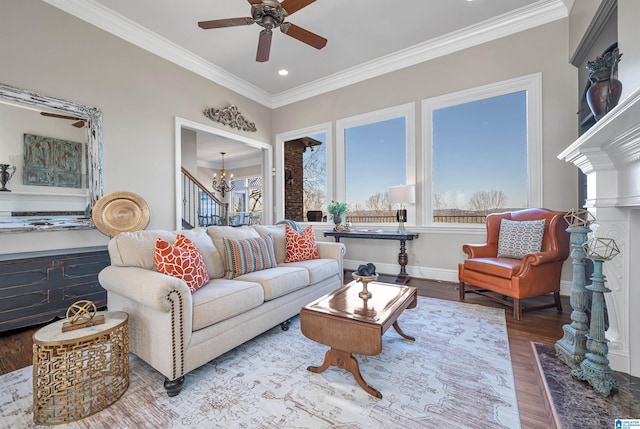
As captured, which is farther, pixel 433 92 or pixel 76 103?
pixel 433 92

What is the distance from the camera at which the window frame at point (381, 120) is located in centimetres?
426

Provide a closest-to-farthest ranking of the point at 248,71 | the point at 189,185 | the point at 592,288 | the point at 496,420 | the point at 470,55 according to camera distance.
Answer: the point at 496,420 < the point at 592,288 < the point at 470,55 < the point at 248,71 < the point at 189,185

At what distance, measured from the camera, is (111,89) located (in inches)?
132

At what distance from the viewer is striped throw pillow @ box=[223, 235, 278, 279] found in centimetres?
252

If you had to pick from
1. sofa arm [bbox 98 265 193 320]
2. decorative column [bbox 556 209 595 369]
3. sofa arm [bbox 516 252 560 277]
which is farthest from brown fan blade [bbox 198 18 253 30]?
sofa arm [bbox 516 252 560 277]

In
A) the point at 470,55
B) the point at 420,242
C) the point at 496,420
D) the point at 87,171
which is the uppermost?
the point at 470,55

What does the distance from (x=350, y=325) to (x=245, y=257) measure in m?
1.35

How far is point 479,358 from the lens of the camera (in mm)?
1943

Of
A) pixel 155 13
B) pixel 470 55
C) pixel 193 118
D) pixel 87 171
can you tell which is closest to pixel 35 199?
pixel 87 171

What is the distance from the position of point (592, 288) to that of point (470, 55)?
11.6 ft

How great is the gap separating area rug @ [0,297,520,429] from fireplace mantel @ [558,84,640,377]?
2.08 ft

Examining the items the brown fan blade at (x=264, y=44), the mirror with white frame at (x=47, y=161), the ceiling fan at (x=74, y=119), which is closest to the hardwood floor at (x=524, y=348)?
the mirror with white frame at (x=47, y=161)

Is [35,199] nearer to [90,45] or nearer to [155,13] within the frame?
[90,45]

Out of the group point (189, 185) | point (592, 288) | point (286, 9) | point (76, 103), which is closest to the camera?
point (592, 288)
